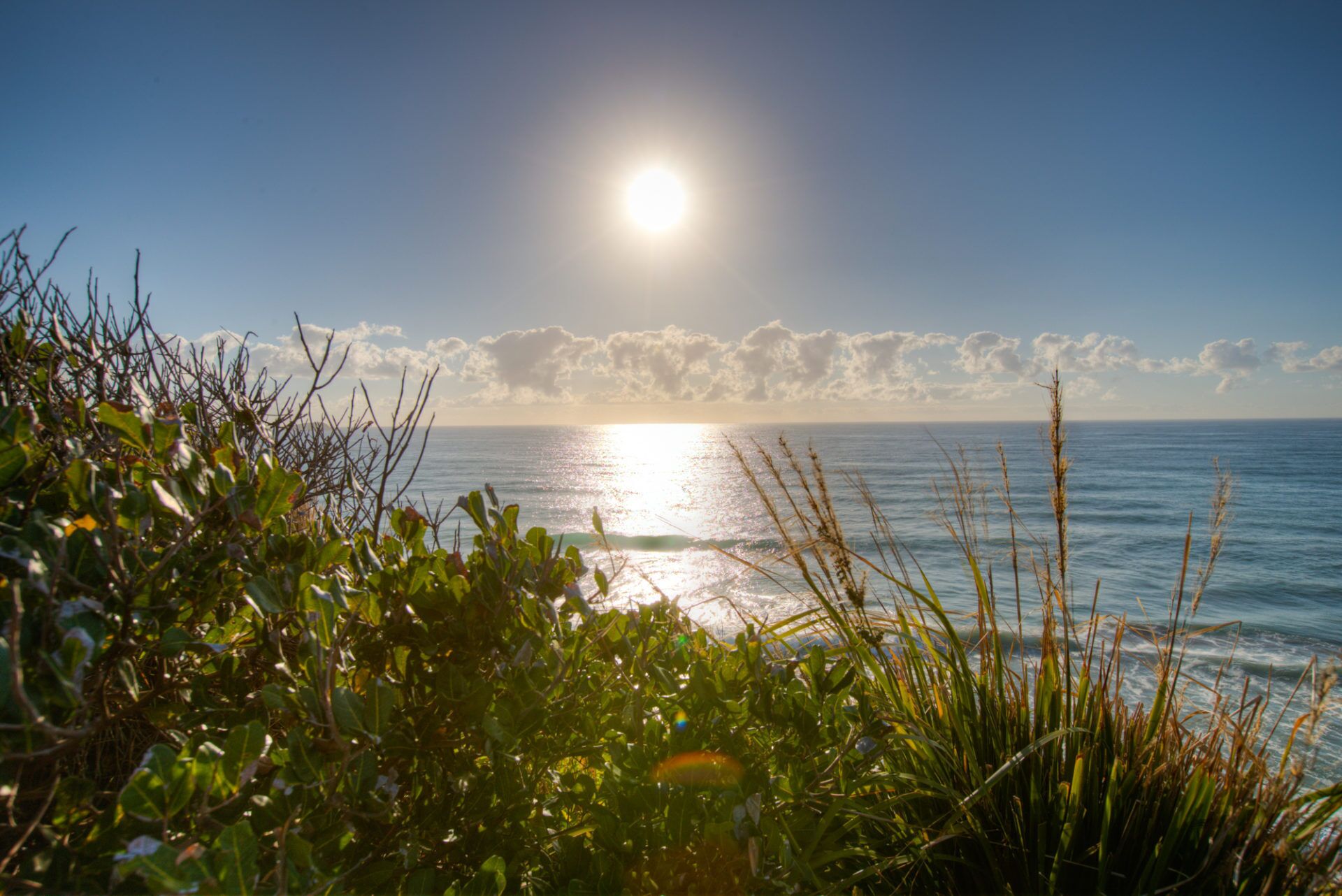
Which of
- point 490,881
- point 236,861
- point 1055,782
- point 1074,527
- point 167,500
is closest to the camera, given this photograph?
point 236,861

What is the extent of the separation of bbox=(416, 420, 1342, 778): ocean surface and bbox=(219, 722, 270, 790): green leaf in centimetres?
110

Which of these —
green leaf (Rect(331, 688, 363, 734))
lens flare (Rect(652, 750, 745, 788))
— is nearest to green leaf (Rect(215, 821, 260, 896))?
green leaf (Rect(331, 688, 363, 734))

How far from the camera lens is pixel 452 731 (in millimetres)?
1254

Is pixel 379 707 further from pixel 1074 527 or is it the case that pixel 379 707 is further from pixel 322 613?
pixel 1074 527

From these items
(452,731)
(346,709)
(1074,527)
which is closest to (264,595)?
(346,709)

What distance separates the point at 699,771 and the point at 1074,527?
2390 cm

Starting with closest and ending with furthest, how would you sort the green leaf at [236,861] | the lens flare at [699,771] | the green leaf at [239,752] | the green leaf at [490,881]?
1. the green leaf at [236,861]
2. the green leaf at [239,752]
3. the green leaf at [490,881]
4. the lens flare at [699,771]

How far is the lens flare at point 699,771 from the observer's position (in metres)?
1.32

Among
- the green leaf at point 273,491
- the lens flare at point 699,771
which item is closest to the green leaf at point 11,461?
the green leaf at point 273,491

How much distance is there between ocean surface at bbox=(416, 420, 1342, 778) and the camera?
9.72 m

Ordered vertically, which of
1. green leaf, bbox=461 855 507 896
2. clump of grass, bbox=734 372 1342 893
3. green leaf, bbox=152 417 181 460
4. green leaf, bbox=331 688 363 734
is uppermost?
green leaf, bbox=152 417 181 460

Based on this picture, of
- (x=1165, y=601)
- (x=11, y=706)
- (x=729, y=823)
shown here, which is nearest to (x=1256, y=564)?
(x=1165, y=601)

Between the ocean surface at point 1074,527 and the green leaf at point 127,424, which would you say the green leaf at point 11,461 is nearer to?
the green leaf at point 127,424

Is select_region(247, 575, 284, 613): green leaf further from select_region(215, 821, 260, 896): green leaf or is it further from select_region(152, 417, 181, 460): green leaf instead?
select_region(215, 821, 260, 896): green leaf
